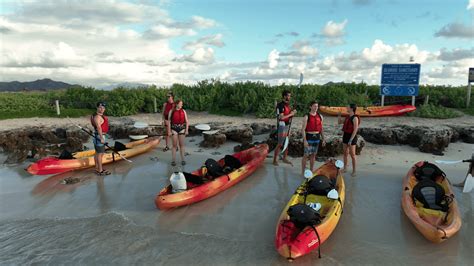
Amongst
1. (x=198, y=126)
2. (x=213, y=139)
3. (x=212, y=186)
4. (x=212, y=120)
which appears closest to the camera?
(x=212, y=186)

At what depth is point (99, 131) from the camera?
7527 mm

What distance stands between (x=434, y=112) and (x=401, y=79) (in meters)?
1.84

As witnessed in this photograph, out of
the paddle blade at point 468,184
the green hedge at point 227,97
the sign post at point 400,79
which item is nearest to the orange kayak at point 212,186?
the paddle blade at point 468,184

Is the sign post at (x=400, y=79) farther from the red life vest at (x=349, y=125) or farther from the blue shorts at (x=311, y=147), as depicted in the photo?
the blue shorts at (x=311, y=147)

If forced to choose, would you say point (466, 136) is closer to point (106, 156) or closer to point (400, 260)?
point (400, 260)

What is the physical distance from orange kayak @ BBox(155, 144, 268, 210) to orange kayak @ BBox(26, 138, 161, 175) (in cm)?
316

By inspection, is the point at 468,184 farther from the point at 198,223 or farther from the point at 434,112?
the point at 434,112

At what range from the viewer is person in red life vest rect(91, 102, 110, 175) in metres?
7.43

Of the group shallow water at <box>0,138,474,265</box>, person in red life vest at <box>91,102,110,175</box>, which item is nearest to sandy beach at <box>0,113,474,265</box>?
shallow water at <box>0,138,474,265</box>

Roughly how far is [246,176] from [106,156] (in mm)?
3961

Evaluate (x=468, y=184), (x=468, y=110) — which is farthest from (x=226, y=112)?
(x=468, y=184)

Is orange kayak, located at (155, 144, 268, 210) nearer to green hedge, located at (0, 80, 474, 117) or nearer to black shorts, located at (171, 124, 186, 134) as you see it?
black shorts, located at (171, 124, 186, 134)

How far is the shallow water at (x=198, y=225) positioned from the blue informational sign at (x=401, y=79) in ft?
21.4

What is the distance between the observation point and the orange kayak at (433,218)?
4648 mm
